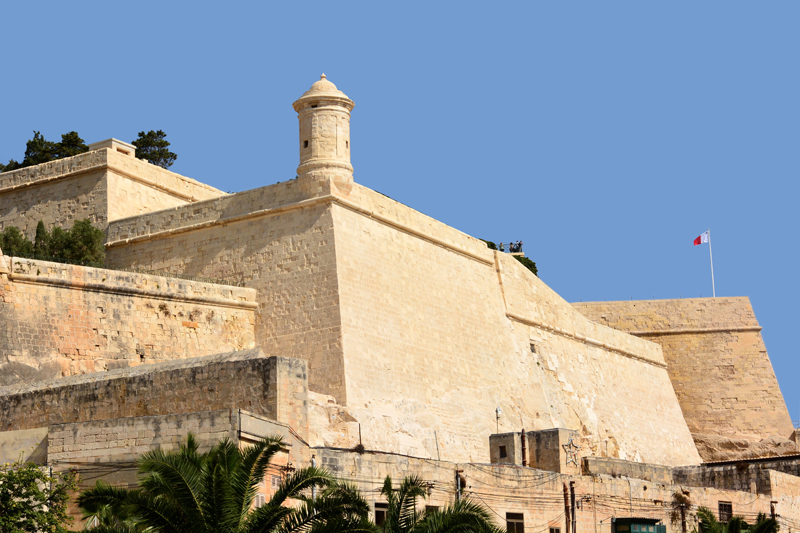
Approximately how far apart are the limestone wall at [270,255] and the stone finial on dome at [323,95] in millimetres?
1738

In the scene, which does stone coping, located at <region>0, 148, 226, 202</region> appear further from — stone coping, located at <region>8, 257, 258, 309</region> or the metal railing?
stone coping, located at <region>8, 257, 258, 309</region>

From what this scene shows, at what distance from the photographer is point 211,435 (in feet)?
48.1

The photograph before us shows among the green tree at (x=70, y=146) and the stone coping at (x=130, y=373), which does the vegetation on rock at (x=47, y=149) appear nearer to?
the green tree at (x=70, y=146)

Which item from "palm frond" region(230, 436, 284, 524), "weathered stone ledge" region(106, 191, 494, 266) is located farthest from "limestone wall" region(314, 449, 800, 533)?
"weathered stone ledge" region(106, 191, 494, 266)

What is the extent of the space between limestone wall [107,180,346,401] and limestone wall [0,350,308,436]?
5.65 metres

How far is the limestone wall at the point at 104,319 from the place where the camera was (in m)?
21.8

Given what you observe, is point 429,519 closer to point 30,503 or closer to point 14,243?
point 30,503

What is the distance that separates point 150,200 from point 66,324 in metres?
6.85

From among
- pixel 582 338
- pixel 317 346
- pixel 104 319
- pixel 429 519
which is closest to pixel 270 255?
pixel 317 346

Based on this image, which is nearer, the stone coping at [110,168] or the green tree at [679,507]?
the green tree at [679,507]

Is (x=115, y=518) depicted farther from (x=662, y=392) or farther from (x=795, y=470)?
(x=662, y=392)

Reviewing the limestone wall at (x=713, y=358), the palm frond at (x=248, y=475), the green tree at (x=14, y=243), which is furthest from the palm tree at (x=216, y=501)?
the limestone wall at (x=713, y=358)

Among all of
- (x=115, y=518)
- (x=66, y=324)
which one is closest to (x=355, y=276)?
(x=66, y=324)

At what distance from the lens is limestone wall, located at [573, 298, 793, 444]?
123 feet
